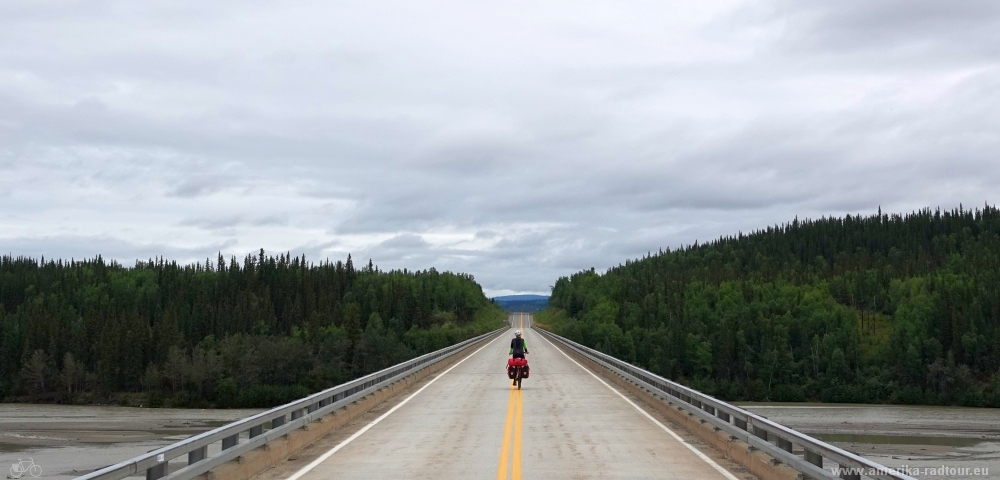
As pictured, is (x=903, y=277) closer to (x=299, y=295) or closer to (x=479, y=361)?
(x=299, y=295)

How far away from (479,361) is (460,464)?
40955mm

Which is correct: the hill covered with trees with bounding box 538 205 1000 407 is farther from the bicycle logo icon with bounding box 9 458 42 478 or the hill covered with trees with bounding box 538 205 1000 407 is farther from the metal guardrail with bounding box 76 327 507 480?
the metal guardrail with bounding box 76 327 507 480

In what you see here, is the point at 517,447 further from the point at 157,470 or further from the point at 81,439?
the point at 81,439

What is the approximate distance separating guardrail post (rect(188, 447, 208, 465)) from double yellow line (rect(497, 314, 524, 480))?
392 centimetres

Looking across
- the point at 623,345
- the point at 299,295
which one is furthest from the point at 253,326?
the point at 623,345

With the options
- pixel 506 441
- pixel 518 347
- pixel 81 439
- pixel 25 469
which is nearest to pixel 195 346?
pixel 81 439

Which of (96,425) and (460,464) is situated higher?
(460,464)

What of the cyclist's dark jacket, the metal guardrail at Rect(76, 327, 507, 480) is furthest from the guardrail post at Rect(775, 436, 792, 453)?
the cyclist's dark jacket

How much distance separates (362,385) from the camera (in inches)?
1012

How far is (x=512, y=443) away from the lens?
17109mm

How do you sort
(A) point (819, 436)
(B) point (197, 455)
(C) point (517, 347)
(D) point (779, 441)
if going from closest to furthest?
(B) point (197, 455) < (D) point (779, 441) < (C) point (517, 347) < (A) point (819, 436)

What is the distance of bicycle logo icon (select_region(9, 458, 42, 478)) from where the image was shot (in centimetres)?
3406

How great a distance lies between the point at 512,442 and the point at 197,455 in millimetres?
6897

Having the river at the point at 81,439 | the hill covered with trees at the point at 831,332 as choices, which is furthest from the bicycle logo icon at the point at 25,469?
the hill covered with trees at the point at 831,332
